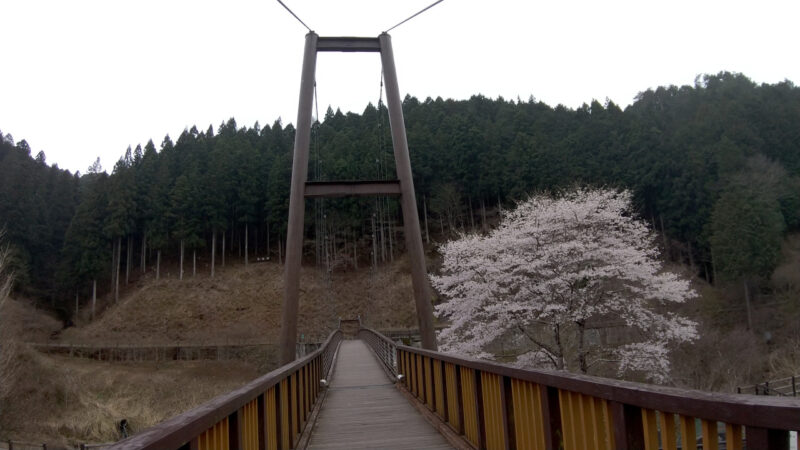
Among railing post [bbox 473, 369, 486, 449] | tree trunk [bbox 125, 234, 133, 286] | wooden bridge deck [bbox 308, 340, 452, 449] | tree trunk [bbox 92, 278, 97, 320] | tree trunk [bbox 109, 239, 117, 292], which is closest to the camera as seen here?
railing post [bbox 473, 369, 486, 449]

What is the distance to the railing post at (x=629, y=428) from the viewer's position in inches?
81.3

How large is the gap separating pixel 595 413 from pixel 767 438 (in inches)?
42.9

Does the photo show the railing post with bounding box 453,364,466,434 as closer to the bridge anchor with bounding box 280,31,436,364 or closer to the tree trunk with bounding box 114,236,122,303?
the bridge anchor with bounding box 280,31,436,364

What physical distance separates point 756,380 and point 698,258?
65.9 ft

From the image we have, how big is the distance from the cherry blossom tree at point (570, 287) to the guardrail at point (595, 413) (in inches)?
401

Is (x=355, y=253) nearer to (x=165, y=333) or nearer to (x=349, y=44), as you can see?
(x=165, y=333)

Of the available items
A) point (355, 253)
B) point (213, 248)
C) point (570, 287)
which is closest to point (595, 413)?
point (570, 287)

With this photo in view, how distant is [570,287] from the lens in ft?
50.0

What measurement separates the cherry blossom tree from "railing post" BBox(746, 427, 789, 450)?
511 inches

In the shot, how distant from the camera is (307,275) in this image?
51562 millimetres

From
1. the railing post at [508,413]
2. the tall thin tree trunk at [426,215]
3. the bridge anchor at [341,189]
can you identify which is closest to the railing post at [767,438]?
the railing post at [508,413]

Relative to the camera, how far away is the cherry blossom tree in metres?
14.9

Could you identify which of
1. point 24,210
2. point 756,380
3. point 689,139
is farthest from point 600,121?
point 24,210

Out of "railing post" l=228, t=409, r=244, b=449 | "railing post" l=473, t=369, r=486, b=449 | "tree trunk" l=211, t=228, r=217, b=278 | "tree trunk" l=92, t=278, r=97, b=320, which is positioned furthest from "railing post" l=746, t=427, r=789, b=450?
"tree trunk" l=92, t=278, r=97, b=320
